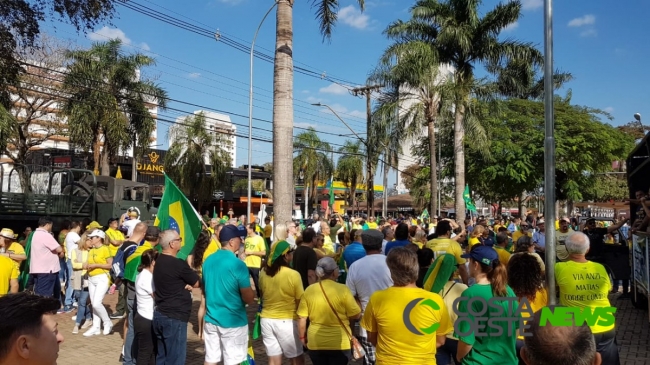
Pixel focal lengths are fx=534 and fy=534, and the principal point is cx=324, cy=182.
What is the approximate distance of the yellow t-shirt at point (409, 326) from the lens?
372 centimetres

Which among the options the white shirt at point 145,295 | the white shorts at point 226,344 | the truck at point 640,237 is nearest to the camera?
the white shorts at point 226,344

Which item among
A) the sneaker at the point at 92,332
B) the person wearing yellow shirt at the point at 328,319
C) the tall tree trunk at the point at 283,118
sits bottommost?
the sneaker at the point at 92,332

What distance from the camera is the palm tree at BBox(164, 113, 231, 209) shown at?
113ft

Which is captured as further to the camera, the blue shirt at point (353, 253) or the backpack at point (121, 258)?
the blue shirt at point (353, 253)

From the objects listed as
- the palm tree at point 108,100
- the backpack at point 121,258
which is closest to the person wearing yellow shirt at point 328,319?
the backpack at point 121,258

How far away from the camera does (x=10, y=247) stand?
28.5ft

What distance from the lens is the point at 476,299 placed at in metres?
3.79

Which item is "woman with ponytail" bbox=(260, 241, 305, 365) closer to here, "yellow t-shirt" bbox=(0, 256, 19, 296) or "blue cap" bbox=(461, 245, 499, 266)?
"blue cap" bbox=(461, 245, 499, 266)

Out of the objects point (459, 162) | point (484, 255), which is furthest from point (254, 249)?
point (459, 162)

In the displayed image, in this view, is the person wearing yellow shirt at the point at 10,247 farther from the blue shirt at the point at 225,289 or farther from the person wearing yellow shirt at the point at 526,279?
the person wearing yellow shirt at the point at 526,279

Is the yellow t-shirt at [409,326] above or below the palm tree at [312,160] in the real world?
below

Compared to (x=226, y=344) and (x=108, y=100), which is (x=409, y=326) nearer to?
(x=226, y=344)

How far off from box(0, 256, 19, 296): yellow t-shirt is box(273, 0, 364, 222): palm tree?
16.2 ft

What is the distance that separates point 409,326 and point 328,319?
4.11ft
